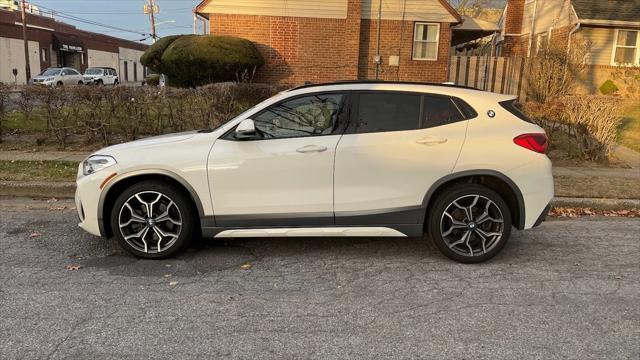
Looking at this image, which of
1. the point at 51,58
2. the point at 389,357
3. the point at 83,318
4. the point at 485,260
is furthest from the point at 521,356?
the point at 51,58

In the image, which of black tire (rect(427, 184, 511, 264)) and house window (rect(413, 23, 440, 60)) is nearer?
black tire (rect(427, 184, 511, 264))

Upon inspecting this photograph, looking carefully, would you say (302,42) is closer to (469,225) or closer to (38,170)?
(38,170)

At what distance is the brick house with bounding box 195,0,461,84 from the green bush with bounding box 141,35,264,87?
1525 mm

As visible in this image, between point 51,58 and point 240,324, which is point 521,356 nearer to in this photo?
point 240,324

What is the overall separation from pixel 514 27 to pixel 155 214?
92.0 feet

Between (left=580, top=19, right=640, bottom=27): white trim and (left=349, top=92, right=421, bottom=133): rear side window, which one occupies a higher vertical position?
(left=580, top=19, right=640, bottom=27): white trim

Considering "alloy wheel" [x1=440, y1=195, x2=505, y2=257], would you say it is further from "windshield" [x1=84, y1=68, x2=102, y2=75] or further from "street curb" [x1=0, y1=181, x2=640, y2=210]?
"windshield" [x1=84, y1=68, x2=102, y2=75]

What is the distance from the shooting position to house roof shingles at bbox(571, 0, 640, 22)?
21.8m

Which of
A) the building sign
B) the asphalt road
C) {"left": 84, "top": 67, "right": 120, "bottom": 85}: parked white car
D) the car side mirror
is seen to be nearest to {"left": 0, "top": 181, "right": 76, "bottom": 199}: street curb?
the asphalt road

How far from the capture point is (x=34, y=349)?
3361 millimetres

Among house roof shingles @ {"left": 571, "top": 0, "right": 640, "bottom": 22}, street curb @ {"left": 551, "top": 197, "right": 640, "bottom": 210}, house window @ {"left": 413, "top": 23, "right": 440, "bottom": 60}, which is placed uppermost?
house roof shingles @ {"left": 571, "top": 0, "right": 640, "bottom": 22}

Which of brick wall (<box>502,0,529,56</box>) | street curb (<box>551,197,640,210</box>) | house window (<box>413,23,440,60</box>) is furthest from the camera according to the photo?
brick wall (<box>502,0,529,56</box>)

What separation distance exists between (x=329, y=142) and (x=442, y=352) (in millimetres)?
2108

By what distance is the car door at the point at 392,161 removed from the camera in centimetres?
480
